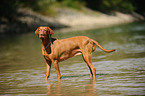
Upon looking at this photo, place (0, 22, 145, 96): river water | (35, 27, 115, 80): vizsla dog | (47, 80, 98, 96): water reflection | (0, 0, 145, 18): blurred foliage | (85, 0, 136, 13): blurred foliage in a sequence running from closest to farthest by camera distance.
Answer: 1. (47, 80, 98, 96): water reflection
2. (0, 22, 145, 96): river water
3. (35, 27, 115, 80): vizsla dog
4. (0, 0, 145, 18): blurred foliage
5. (85, 0, 136, 13): blurred foliage

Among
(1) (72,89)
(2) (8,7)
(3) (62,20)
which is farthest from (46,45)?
(3) (62,20)

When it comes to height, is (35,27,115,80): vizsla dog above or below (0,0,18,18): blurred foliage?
above

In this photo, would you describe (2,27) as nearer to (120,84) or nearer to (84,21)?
(84,21)

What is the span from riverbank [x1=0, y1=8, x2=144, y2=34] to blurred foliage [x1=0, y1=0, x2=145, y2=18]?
1015mm

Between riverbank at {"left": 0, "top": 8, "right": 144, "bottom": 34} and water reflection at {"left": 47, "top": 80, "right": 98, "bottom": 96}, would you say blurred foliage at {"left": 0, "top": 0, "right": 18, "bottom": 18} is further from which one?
water reflection at {"left": 47, "top": 80, "right": 98, "bottom": 96}

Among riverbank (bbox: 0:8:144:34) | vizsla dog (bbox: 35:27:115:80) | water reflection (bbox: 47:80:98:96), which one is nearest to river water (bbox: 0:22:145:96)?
water reflection (bbox: 47:80:98:96)

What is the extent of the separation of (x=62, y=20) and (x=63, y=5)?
32.7 ft

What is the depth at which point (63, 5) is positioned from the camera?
63.6m

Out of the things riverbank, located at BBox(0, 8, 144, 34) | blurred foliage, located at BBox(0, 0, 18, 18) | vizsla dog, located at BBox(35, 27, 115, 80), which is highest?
vizsla dog, located at BBox(35, 27, 115, 80)

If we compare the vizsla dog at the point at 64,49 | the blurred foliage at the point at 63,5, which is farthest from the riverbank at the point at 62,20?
the vizsla dog at the point at 64,49

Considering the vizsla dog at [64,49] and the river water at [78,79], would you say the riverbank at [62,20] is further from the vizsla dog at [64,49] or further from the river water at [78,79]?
the vizsla dog at [64,49]

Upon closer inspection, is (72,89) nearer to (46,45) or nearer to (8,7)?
(46,45)

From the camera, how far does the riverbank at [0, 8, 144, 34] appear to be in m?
44.5

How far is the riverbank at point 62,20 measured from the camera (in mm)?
44541
